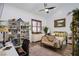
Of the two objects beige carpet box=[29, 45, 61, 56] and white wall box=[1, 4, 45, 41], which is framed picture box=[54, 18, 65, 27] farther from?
beige carpet box=[29, 45, 61, 56]

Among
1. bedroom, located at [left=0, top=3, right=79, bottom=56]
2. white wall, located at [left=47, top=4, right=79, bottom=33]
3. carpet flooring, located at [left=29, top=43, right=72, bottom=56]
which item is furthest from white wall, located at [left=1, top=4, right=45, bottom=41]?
carpet flooring, located at [left=29, top=43, right=72, bottom=56]

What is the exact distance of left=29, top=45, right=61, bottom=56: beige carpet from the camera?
2.12 metres

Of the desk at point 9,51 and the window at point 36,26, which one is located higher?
the window at point 36,26

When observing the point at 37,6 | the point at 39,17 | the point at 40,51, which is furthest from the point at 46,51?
the point at 37,6

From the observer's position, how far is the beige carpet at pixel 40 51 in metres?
2.12

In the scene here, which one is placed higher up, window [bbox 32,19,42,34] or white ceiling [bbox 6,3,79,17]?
white ceiling [bbox 6,3,79,17]

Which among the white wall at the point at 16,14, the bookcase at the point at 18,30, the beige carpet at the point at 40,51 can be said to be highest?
the white wall at the point at 16,14

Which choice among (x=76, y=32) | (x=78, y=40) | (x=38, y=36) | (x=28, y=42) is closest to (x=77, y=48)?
(x=78, y=40)

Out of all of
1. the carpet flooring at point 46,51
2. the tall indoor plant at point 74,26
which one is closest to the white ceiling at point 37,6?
Result: the tall indoor plant at point 74,26

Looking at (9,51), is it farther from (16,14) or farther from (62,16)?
(62,16)

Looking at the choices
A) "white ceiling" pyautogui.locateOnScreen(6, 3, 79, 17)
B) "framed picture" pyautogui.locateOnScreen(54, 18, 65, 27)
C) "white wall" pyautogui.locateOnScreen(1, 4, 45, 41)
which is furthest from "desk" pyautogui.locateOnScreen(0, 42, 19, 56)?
"framed picture" pyautogui.locateOnScreen(54, 18, 65, 27)

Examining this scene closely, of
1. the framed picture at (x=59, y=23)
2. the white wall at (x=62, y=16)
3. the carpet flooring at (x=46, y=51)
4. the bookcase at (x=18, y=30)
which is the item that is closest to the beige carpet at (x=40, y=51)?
the carpet flooring at (x=46, y=51)

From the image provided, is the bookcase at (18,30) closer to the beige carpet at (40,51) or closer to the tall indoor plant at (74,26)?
the beige carpet at (40,51)

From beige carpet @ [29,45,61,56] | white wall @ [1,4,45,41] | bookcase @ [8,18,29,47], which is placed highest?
white wall @ [1,4,45,41]
